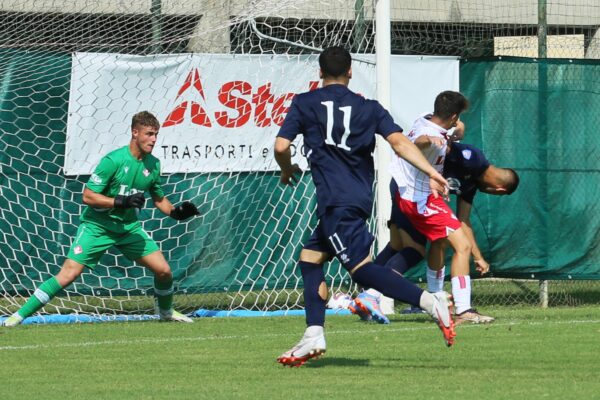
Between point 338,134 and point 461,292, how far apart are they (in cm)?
317

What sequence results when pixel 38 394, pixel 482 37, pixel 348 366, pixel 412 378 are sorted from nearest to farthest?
pixel 38 394
pixel 412 378
pixel 348 366
pixel 482 37

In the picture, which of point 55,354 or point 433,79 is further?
point 433,79

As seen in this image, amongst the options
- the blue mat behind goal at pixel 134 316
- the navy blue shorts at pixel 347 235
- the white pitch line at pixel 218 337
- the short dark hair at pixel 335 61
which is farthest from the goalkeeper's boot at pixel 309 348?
the blue mat behind goal at pixel 134 316

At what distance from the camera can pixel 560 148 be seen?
12875 mm

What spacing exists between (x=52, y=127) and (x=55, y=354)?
3.79 m

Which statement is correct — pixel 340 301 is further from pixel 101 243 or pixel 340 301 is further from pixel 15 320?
pixel 15 320

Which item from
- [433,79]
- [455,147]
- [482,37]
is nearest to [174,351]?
[455,147]

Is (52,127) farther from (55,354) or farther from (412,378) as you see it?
(412,378)

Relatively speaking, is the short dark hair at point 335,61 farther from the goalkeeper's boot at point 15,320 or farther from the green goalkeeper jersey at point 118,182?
the goalkeeper's boot at point 15,320

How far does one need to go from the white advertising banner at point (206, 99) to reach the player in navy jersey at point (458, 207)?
1.67m

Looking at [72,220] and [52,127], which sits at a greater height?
[52,127]

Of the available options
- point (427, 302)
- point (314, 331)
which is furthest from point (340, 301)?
point (427, 302)

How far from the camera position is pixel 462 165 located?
434 inches

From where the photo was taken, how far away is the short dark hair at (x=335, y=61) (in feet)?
25.5
